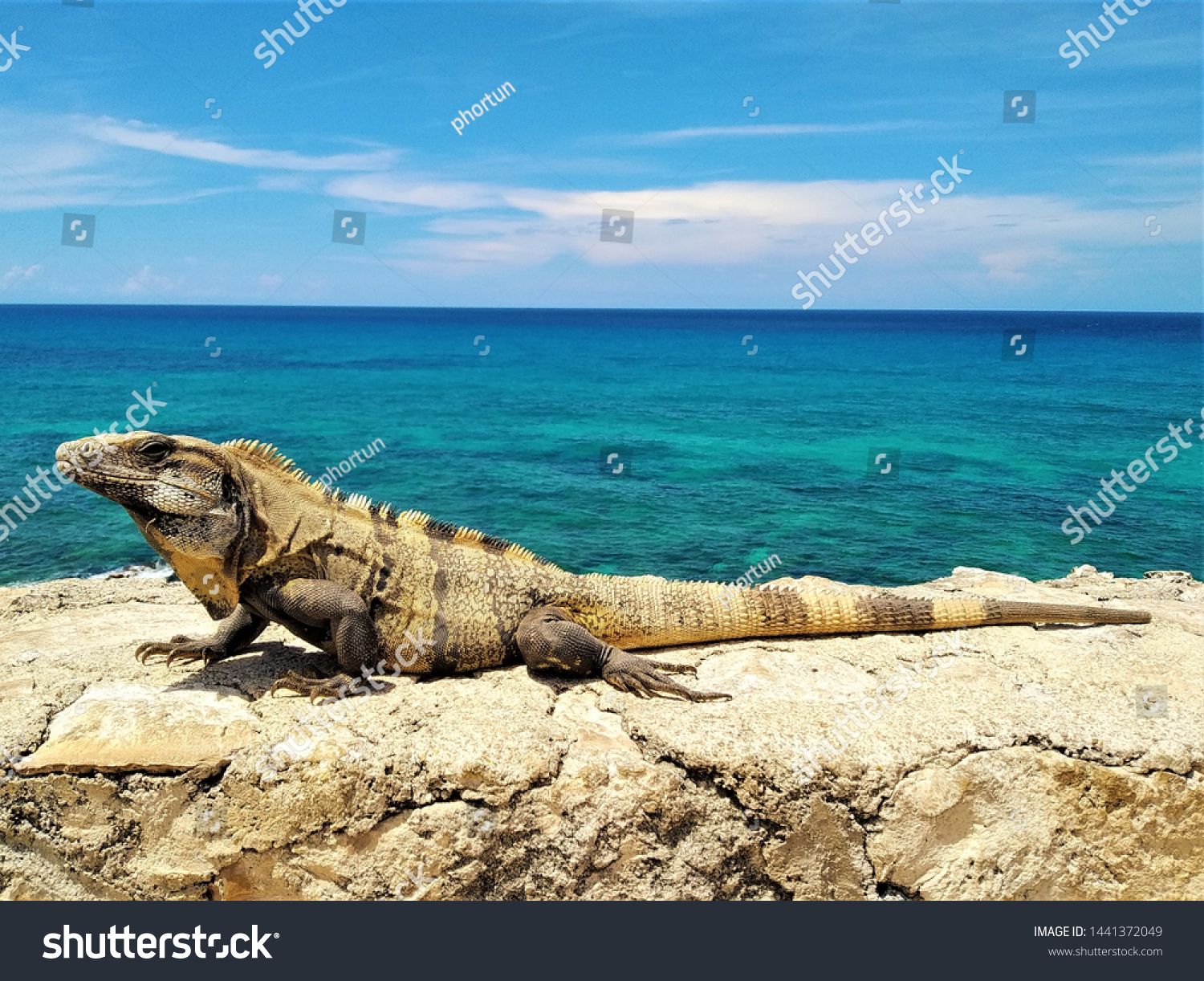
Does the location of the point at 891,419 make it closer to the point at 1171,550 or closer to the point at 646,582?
the point at 1171,550

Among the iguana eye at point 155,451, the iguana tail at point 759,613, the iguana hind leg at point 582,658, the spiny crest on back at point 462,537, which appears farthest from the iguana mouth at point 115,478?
the iguana tail at point 759,613

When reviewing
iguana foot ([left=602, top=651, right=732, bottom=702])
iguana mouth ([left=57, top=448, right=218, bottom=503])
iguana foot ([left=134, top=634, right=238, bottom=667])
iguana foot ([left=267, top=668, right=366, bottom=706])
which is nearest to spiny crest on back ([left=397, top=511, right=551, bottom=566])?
iguana foot ([left=602, top=651, right=732, bottom=702])

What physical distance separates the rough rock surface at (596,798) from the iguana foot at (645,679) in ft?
0.53

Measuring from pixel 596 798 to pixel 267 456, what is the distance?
3024 mm

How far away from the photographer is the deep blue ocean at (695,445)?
1711 cm

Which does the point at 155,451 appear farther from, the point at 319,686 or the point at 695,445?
the point at 695,445

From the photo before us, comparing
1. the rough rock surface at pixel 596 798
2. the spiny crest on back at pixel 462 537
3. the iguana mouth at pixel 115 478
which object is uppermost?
the iguana mouth at pixel 115 478

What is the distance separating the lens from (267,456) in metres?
5.70

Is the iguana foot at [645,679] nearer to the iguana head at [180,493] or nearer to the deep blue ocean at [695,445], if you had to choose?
the iguana head at [180,493]

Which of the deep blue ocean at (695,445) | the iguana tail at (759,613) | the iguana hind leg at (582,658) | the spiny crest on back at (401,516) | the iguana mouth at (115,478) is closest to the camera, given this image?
the iguana mouth at (115,478)

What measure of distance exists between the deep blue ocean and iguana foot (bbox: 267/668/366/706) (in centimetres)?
1048

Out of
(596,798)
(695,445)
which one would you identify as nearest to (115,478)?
(596,798)

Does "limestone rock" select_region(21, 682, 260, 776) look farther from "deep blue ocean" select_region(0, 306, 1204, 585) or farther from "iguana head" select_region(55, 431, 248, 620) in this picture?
"deep blue ocean" select_region(0, 306, 1204, 585)

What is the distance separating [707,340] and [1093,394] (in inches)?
2512
